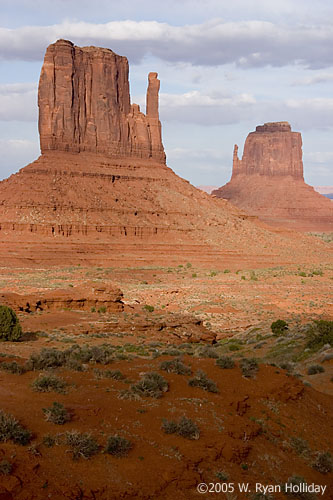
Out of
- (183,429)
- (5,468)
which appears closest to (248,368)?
(183,429)

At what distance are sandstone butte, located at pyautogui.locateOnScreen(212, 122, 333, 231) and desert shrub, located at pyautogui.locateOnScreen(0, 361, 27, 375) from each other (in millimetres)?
138249

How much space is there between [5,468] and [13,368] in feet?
13.4

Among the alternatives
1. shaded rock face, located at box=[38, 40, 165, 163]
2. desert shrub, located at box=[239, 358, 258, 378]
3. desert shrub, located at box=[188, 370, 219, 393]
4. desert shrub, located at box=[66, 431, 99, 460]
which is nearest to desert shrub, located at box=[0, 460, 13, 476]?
desert shrub, located at box=[66, 431, 99, 460]

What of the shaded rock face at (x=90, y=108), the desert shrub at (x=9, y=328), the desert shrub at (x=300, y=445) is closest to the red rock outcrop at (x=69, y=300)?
the desert shrub at (x=9, y=328)

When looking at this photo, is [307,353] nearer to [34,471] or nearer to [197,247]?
[34,471]

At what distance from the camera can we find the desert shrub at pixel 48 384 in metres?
10.1

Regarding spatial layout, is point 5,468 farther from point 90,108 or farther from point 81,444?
point 90,108

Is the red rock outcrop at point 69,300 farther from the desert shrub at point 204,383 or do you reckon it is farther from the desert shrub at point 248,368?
the desert shrub at point 204,383

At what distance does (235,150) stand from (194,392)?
173 meters

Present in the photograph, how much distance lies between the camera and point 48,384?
33.5 feet

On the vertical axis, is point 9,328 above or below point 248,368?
below

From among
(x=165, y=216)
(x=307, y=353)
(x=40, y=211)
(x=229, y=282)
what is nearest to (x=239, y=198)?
(x=165, y=216)

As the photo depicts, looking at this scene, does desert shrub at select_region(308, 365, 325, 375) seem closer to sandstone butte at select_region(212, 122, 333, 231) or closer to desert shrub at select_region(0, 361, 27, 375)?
desert shrub at select_region(0, 361, 27, 375)

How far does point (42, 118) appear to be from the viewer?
8275 cm
